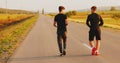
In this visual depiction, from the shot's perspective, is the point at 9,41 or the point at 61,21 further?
the point at 9,41

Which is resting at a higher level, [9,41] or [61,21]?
[61,21]

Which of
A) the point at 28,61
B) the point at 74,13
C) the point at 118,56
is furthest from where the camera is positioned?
the point at 74,13

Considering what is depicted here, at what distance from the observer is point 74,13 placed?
15175cm

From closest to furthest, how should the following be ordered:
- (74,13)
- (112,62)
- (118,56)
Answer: (112,62), (118,56), (74,13)

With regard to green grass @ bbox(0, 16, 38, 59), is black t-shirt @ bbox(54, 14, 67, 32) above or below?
above

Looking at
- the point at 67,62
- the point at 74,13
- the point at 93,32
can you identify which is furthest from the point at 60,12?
the point at 74,13

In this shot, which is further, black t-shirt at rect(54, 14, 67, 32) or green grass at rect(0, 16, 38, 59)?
green grass at rect(0, 16, 38, 59)

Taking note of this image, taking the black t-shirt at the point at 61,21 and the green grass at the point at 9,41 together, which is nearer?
the black t-shirt at the point at 61,21

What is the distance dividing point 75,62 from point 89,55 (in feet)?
5.92

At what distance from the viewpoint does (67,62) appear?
9.85m

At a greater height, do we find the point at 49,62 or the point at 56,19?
the point at 56,19

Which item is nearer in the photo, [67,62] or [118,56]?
[67,62]

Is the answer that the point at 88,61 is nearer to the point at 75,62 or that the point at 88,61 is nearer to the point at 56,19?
the point at 75,62

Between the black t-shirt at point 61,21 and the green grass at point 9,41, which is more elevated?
the black t-shirt at point 61,21
